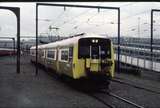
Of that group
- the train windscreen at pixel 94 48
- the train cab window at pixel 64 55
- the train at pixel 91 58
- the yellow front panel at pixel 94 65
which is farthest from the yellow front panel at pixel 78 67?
the train cab window at pixel 64 55

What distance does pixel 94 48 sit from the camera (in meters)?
19.5

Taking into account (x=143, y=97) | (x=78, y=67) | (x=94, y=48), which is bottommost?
(x=143, y=97)

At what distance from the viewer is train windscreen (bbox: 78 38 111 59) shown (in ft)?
63.4

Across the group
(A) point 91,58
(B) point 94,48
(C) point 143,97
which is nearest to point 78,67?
(A) point 91,58

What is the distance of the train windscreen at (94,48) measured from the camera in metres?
19.3

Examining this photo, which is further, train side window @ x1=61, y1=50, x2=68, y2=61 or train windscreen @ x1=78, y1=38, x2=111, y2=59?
train side window @ x1=61, y1=50, x2=68, y2=61

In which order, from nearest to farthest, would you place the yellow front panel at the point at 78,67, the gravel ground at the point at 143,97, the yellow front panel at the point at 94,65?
the gravel ground at the point at 143,97 < the yellow front panel at the point at 94,65 < the yellow front panel at the point at 78,67

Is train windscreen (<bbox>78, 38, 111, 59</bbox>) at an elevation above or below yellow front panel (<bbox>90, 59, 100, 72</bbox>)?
above

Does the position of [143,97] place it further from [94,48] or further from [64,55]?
[64,55]

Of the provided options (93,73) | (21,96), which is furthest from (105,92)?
(21,96)

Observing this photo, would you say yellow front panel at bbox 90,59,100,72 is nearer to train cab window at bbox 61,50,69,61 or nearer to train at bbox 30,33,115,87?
train at bbox 30,33,115,87

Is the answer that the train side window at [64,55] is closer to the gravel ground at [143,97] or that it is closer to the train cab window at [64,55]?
the train cab window at [64,55]

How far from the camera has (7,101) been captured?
14984mm

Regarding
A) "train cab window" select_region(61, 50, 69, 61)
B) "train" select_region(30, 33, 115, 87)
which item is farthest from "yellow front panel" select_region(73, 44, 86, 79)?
"train cab window" select_region(61, 50, 69, 61)
